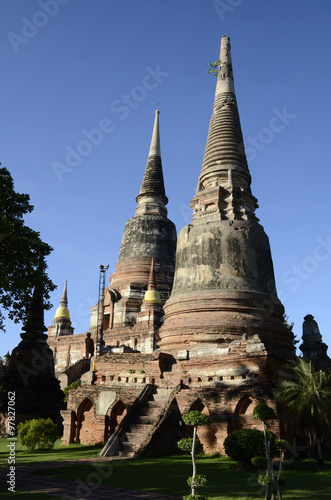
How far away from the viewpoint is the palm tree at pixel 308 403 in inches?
542

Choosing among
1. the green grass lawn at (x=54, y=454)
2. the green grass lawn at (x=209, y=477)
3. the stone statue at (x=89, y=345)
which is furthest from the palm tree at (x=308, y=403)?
the stone statue at (x=89, y=345)

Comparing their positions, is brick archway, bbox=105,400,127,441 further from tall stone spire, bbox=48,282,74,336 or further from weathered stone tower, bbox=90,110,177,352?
tall stone spire, bbox=48,282,74,336

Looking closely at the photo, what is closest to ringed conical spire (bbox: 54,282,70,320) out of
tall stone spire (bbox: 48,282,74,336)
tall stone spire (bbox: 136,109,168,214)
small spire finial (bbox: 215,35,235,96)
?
tall stone spire (bbox: 48,282,74,336)

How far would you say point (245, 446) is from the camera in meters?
13.3

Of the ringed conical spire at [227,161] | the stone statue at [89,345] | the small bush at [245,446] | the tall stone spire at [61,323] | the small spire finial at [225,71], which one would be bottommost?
the small bush at [245,446]

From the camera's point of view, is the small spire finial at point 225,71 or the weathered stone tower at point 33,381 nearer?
→ the weathered stone tower at point 33,381

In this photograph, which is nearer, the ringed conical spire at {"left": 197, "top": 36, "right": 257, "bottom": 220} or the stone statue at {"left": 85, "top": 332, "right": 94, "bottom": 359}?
the ringed conical spire at {"left": 197, "top": 36, "right": 257, "bottom": 220}

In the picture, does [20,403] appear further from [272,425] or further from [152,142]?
[152,142]

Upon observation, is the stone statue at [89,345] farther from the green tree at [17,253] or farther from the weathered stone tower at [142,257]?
the green tree at [17,253]

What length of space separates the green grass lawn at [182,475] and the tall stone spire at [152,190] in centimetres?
2777

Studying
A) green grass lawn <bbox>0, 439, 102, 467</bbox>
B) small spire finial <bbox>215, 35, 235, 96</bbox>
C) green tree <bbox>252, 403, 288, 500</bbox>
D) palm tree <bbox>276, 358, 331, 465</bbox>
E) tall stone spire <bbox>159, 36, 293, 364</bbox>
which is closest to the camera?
green tree <bbox>252, 403, 288, 500</bbox>

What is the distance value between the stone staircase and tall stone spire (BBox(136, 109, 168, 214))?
25.7 meters

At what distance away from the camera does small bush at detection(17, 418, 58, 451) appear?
17438mm

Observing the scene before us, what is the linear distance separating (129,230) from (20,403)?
1988cm
